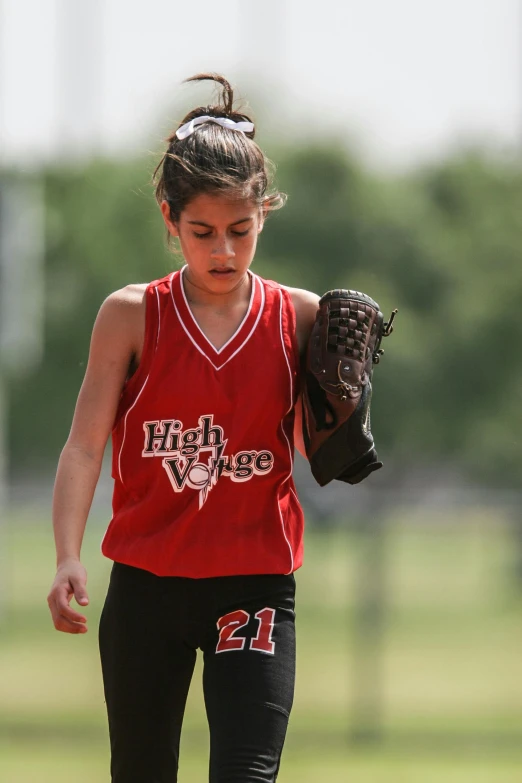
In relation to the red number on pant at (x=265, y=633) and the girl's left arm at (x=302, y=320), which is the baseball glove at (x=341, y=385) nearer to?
the girl's left arm at (x=302, y=320)

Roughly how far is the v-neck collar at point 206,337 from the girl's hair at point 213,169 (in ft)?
0.63

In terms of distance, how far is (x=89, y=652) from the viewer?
44.9ft

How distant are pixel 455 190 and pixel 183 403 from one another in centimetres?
4327

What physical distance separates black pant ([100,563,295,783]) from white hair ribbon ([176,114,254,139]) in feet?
3.52

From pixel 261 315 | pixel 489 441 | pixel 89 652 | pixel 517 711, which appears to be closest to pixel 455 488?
pixel 489 441

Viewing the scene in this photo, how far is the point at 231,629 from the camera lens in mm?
3004

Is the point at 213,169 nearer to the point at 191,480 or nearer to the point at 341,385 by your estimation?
the point at 341,385

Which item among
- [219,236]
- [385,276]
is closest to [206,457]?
[219,236]

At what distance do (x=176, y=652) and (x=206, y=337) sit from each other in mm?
750

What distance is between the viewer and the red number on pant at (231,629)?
298 cm

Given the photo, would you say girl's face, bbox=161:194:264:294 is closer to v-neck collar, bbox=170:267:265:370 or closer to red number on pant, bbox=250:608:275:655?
v-neck collar, bbox=170:267:265:370

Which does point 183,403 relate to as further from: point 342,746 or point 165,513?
point 342,746

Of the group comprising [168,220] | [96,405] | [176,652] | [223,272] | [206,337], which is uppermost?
[168,220]

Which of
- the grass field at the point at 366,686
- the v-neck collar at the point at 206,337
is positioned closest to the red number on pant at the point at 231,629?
the v-neck collar at the point at 206,337
